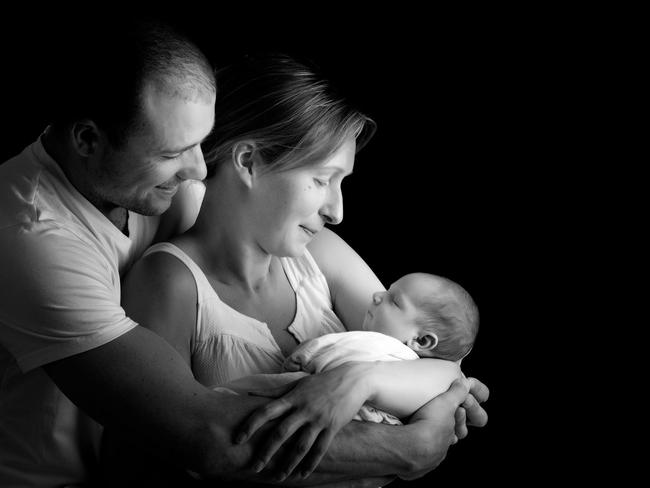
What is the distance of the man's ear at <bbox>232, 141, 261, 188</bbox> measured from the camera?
7.91 feet

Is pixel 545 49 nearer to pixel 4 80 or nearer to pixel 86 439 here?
pixel 4 80

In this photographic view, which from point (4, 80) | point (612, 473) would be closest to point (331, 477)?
point (612, 473)

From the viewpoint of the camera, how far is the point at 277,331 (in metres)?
2.54

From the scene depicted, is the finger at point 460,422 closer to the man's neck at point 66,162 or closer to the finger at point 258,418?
the finger at point 258,418

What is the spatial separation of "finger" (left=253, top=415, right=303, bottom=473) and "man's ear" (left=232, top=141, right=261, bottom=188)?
664 mm

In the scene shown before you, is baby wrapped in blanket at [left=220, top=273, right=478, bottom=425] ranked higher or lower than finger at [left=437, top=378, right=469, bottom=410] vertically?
higher

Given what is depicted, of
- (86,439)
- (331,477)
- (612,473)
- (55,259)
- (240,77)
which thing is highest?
(240,77)

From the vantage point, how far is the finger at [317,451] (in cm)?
211

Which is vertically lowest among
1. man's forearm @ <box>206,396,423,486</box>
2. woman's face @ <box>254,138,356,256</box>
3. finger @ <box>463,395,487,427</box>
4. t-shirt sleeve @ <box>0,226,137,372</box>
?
finger @ <box>463,395,487,427</box>

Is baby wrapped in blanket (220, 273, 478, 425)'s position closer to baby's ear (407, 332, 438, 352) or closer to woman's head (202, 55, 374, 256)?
baby's ear (407, 332, 438, 352)

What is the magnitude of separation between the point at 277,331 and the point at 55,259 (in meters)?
0.76

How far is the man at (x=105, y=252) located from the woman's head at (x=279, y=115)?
286 millimetres

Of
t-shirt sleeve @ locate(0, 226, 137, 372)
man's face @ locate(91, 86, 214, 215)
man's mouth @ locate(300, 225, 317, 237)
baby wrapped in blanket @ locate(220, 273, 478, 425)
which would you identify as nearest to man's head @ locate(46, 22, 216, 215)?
man's face @ locate(91, 86, 214, 215)

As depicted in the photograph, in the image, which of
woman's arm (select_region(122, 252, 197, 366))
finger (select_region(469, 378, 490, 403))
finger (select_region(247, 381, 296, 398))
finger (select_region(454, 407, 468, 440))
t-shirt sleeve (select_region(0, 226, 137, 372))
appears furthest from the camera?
finger (select_region(469, 378, 490, 403))
